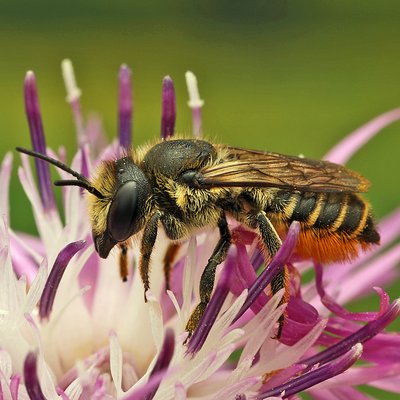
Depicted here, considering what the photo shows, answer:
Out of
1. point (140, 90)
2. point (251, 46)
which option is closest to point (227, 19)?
point (251, 46)

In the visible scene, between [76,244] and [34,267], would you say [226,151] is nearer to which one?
[76,244]

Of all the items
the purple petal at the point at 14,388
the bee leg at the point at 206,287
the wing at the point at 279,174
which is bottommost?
the purple petal at the point at 14,388

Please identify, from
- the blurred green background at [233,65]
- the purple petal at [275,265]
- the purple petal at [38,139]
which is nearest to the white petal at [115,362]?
the purple petal at [275,265]

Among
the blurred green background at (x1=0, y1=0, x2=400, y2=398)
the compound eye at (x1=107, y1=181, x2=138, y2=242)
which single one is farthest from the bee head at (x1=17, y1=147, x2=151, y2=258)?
the blurred green background at (x1=0, y1=0, x2=400, y2=398)

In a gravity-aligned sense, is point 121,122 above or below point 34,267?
above

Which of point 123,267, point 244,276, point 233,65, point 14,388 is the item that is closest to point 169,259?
point 123,267

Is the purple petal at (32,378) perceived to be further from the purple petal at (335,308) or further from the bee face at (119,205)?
the purple petal at (335,308)
